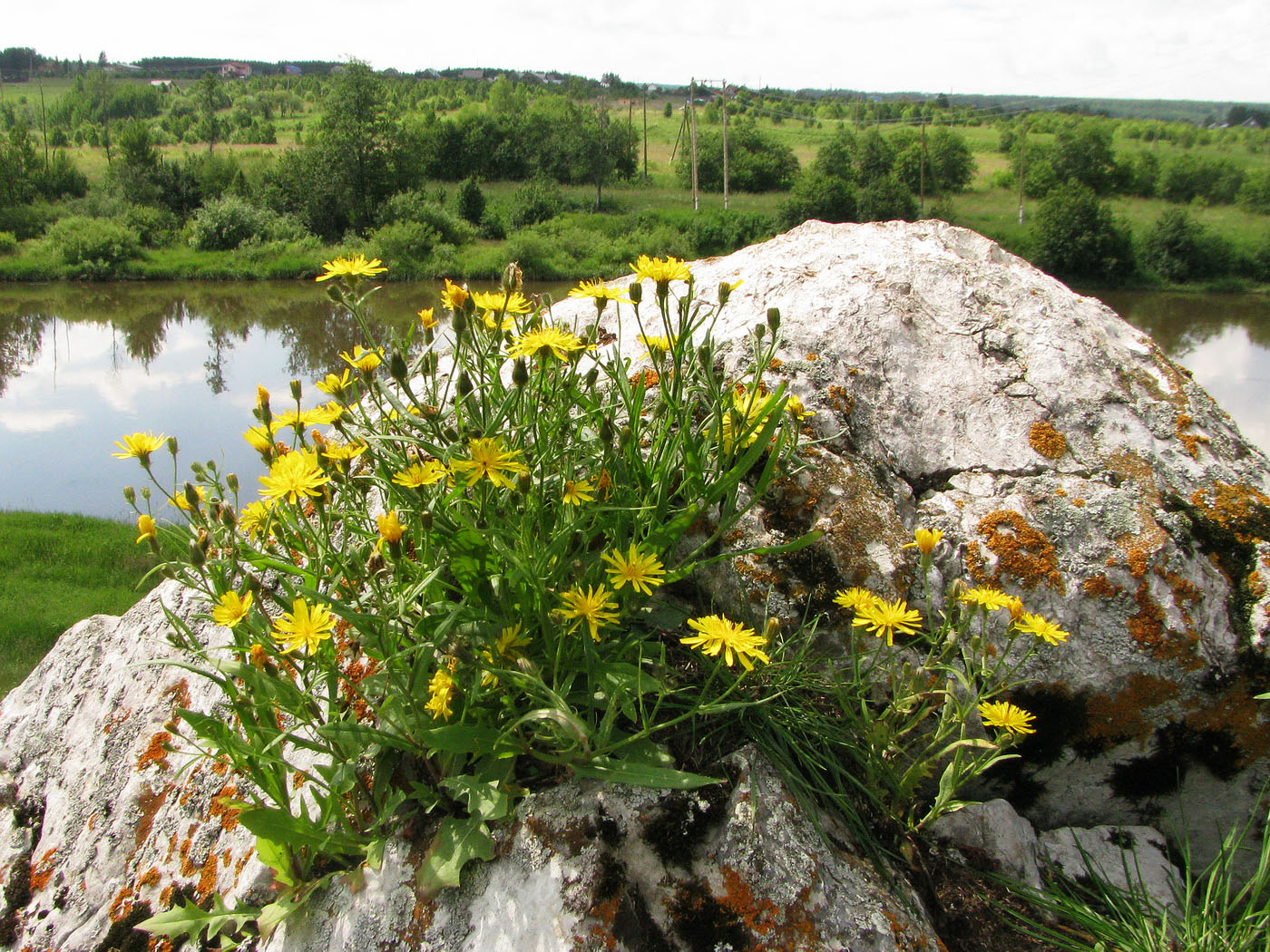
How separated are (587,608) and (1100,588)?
1.83 meters

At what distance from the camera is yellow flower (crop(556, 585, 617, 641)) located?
1.85m

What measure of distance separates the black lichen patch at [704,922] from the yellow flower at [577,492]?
0.97 meters

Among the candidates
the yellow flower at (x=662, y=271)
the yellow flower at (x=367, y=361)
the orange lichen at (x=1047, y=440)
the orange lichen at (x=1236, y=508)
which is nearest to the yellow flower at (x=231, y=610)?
the yellow flower at (x=367, y=361)

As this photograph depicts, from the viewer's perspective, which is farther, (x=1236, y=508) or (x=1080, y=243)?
(x=1080, y=243)

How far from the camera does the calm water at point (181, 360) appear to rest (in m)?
15.0

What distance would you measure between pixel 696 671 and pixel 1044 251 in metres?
49.4

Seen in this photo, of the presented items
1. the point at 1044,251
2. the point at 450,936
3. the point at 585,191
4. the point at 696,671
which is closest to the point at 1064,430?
the point at 696,671

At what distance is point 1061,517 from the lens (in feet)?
8.86

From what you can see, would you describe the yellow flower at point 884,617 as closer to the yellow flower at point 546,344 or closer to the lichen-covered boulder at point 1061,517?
the lichen-covered boulder at point 1061,517

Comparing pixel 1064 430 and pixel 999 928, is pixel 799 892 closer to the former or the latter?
pixel 999 928

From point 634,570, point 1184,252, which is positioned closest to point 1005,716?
point 634,570

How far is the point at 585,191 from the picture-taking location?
187ft

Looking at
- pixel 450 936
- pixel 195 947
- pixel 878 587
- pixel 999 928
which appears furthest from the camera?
pixel 878 587

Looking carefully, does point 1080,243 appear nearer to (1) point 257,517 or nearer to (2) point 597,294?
(2) point 597,294
